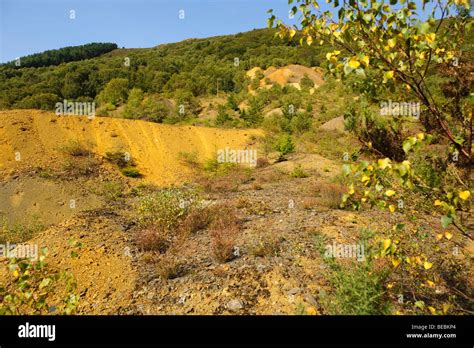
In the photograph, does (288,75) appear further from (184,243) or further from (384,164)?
(384,164)

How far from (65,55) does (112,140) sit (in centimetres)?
5902

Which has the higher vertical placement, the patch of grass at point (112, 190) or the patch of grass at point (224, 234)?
the patch of grass at point (112, 190)

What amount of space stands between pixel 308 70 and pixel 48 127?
33.0 m

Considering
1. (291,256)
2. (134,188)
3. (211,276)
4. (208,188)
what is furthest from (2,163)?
(291,256)

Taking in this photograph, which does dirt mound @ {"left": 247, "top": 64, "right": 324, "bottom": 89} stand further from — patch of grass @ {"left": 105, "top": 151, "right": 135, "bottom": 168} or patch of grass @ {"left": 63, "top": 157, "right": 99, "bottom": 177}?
patch of grass @ {"left": 63, "top": 157, "right": 99, "bottom": 177}

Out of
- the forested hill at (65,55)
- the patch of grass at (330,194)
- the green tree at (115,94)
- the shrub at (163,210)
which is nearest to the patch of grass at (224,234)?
the shrub at (163,210)

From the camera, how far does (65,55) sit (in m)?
63.6

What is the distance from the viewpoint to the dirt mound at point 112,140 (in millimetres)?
12836

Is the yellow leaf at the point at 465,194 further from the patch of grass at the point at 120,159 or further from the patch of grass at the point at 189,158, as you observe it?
the patch of grass at the point at 189,158

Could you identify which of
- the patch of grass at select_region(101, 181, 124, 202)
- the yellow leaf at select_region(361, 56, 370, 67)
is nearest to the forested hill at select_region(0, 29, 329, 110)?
the patch of grass at select_region(101, 181, 124, 202)

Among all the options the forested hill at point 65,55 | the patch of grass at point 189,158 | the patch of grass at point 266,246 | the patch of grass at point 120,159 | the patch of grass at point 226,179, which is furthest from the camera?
the forested hill at point 65,55

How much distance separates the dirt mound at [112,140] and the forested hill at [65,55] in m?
40.3

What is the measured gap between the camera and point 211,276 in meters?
5.43

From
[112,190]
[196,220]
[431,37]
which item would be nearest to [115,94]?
[112,190]
